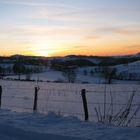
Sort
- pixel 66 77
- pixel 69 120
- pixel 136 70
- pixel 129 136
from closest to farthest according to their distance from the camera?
pixel 129 136 → pixel 69 120 → pixel 66 77 → pixel 136 70

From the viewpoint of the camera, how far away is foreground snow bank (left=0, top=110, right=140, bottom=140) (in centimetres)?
786

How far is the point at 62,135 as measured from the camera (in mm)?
8008

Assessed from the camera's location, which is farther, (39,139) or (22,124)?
(22,124)

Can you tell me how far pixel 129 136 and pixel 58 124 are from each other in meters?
2.51

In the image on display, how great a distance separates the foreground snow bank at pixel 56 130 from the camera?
25.8ft

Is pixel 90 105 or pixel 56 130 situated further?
pixel 90 105

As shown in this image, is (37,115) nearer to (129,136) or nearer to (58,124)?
(58,124)

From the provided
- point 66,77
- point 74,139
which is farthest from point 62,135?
point 66,77

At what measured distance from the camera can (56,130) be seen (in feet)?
28.6

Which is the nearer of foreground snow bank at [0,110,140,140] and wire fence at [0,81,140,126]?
foreground snow bank at [0,110,140,140]

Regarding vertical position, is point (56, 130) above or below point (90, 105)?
above

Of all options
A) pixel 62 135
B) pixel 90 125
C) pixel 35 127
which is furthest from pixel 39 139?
pixel 90 125

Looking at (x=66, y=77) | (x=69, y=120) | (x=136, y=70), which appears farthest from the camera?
(x=136, y=70)

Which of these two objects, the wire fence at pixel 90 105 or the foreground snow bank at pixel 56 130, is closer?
the foreground snow bank at pixel 56 130
